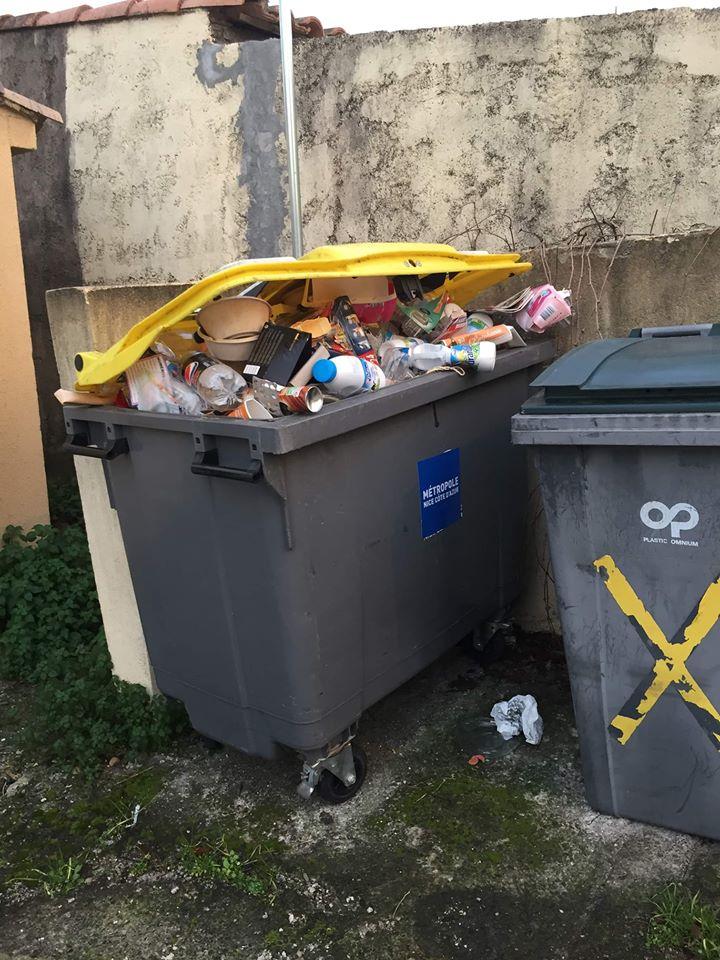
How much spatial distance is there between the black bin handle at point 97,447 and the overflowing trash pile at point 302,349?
0.12 meters

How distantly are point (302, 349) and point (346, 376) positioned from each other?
15 cm

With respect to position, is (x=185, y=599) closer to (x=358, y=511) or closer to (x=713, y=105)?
(x=358, y=511)

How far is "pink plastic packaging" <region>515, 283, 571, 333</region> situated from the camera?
2.81 metres

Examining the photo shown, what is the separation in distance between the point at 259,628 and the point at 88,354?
1.01 metres

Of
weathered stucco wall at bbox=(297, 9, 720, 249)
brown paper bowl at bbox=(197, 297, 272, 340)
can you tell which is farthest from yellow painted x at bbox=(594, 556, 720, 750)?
weathered stucco wall at bbox=(297, 9, 720, 249)

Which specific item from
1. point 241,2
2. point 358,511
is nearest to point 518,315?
point 358,511

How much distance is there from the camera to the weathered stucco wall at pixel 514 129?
132 inches

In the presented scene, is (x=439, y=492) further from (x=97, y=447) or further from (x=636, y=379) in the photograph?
(x=97, y=447)

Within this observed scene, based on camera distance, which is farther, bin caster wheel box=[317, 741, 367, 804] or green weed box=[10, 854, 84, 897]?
bin caster wheel box=[317, 741, 367, 804]

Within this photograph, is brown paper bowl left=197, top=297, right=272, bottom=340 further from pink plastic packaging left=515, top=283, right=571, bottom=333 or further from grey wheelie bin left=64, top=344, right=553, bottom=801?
pink plastic packaging left=515, top=283, right=571, bottom=333

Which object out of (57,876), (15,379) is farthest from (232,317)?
(15,379)

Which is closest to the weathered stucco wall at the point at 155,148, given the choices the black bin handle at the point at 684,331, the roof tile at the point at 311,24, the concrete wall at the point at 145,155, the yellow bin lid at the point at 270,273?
the concrete wall at the point at 145,155

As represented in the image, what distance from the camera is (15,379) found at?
4223 mm

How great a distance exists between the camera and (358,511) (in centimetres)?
222
